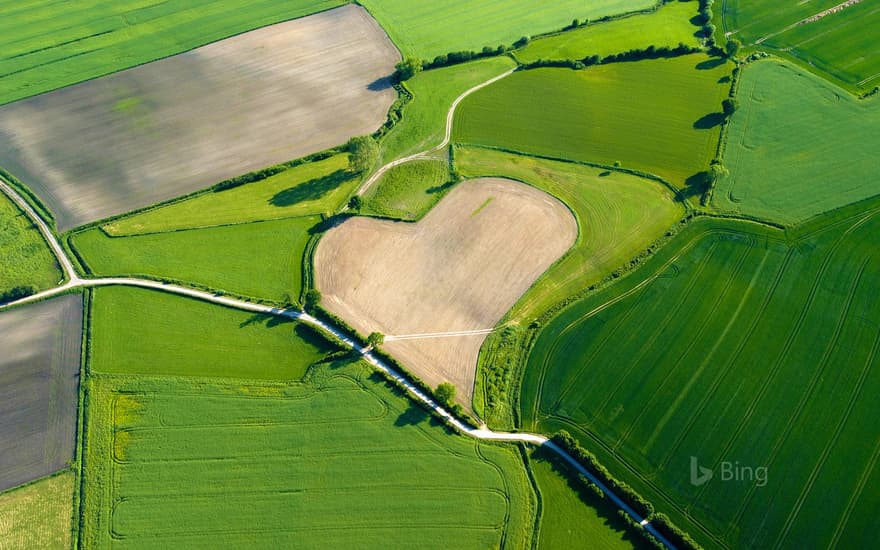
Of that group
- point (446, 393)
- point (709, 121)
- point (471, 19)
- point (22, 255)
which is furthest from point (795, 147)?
point (22, 255)

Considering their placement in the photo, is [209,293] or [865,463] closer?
[865,463]

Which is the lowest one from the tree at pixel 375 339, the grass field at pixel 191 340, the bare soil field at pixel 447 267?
the grass field at pixel 191 340

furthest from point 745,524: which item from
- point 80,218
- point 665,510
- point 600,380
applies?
point 80,218

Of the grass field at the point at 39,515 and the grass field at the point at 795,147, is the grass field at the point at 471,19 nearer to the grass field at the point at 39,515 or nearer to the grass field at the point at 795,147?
the grass field at the point at 795,147

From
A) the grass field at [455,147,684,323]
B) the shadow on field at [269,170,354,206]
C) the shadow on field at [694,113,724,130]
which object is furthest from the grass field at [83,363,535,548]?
the shadow on field at [694,113,724,130]

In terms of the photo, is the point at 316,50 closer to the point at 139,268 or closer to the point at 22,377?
the point at 139,268

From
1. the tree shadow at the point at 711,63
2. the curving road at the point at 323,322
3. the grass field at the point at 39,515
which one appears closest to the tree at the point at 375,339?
the curving road at the point at 323,322
